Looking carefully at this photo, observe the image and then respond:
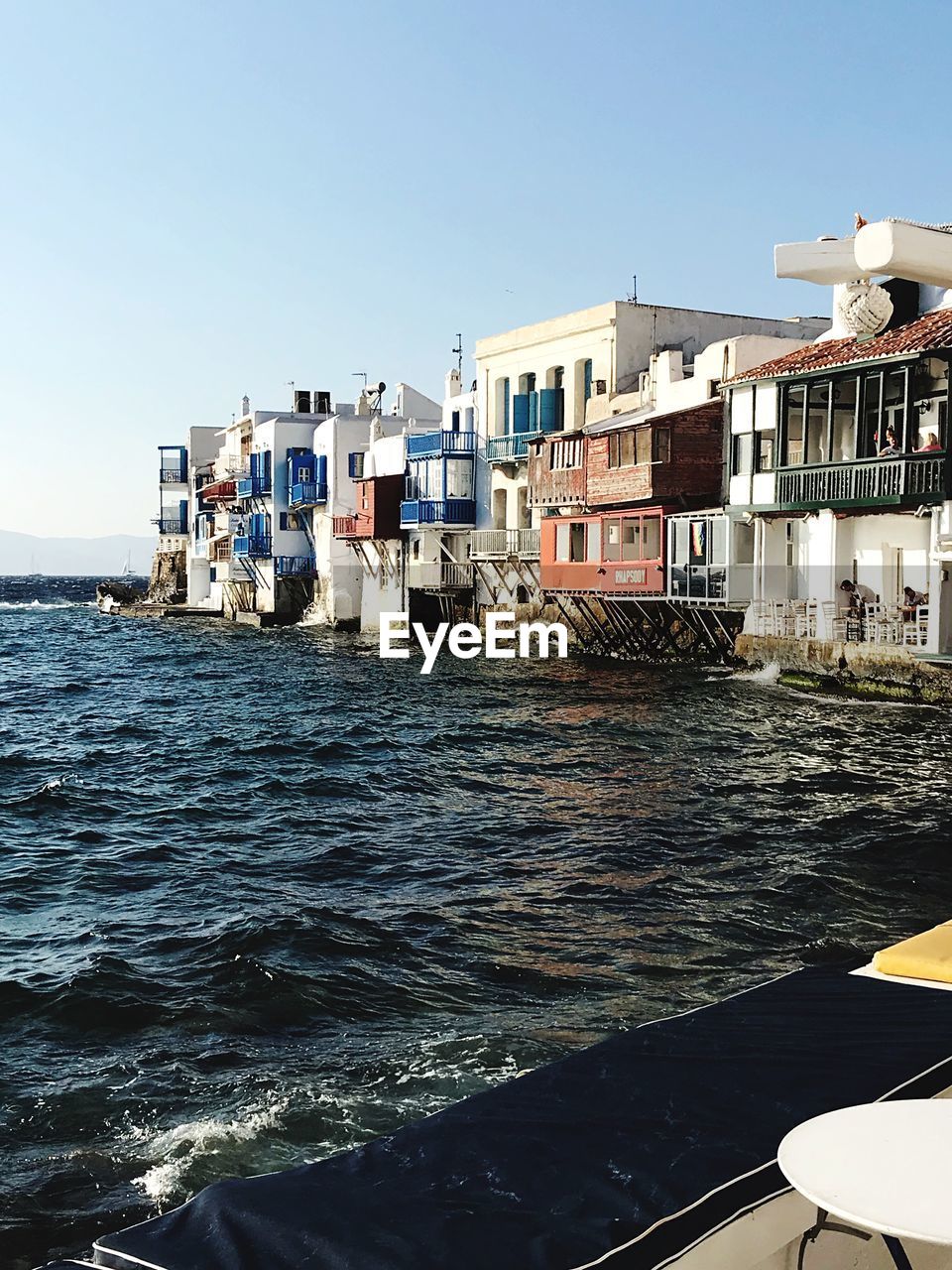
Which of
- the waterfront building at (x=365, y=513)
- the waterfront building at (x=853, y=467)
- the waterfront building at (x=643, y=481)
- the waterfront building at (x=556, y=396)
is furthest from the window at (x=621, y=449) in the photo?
the waterfront building at (x=365, y=513)

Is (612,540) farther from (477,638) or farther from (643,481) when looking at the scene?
(477,638)

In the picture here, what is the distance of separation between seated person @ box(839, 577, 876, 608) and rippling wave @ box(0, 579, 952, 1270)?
4132 millimetres

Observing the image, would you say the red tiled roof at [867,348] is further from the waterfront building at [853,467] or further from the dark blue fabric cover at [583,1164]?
the dark blue fabric cover at [583,1164]

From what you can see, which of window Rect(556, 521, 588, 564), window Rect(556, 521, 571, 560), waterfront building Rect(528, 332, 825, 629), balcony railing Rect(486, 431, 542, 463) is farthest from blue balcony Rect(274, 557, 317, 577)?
window Rect(556, 521, 588, 564)

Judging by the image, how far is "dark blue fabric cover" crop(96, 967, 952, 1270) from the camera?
12.3 feet

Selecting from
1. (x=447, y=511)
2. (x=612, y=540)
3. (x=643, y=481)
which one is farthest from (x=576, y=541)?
(x=447, y=511)

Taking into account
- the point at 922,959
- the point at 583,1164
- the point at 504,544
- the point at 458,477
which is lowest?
the point at 583,1164

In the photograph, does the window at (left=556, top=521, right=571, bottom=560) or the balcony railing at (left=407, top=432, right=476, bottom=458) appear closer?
the window at (left=556, top=521, right=571, bottom=560)

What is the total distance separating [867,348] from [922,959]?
2613 centimetres

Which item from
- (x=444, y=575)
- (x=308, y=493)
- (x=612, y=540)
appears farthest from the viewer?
(x=308, y=493)

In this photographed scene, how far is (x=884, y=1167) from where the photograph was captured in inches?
139

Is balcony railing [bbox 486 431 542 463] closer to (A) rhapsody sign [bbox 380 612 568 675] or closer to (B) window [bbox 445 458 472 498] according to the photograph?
(B) window [bbox 445 458 472 498]

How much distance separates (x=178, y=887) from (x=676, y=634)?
28033 millimetres

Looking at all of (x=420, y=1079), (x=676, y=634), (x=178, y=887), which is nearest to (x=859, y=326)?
(x=676, y=634)
